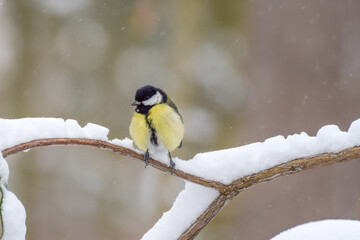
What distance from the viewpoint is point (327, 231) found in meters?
0.54

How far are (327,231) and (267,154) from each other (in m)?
0.16

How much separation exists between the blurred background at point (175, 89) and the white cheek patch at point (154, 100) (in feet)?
7.93

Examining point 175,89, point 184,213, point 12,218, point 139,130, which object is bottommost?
point 12,218

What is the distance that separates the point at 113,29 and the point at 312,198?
5.99 feet

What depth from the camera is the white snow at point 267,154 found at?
2.16 feet

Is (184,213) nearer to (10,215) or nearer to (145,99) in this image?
(10,215)

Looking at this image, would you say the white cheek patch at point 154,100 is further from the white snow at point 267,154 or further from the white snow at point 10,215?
the white snow at point 10,215

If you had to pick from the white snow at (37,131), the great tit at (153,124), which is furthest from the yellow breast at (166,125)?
the white snow at (37,131)

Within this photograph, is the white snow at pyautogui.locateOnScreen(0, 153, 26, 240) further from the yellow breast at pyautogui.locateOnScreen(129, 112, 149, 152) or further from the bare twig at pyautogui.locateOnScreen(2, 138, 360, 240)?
the yellow breast at pyautogui.locateOnScreen(129, 112, 149, 152)

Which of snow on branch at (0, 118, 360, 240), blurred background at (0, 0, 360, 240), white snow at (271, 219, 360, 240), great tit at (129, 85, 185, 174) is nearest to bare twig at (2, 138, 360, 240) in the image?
snow on branch at (0, 118, 360, 240)

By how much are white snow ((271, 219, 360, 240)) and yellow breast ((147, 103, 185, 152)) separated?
2.03 ft

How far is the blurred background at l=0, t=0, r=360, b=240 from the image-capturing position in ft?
11.8

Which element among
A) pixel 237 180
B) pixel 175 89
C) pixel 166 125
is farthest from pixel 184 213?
pixel 175 89

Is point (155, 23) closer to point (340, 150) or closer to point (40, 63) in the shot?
point (40, 63)
